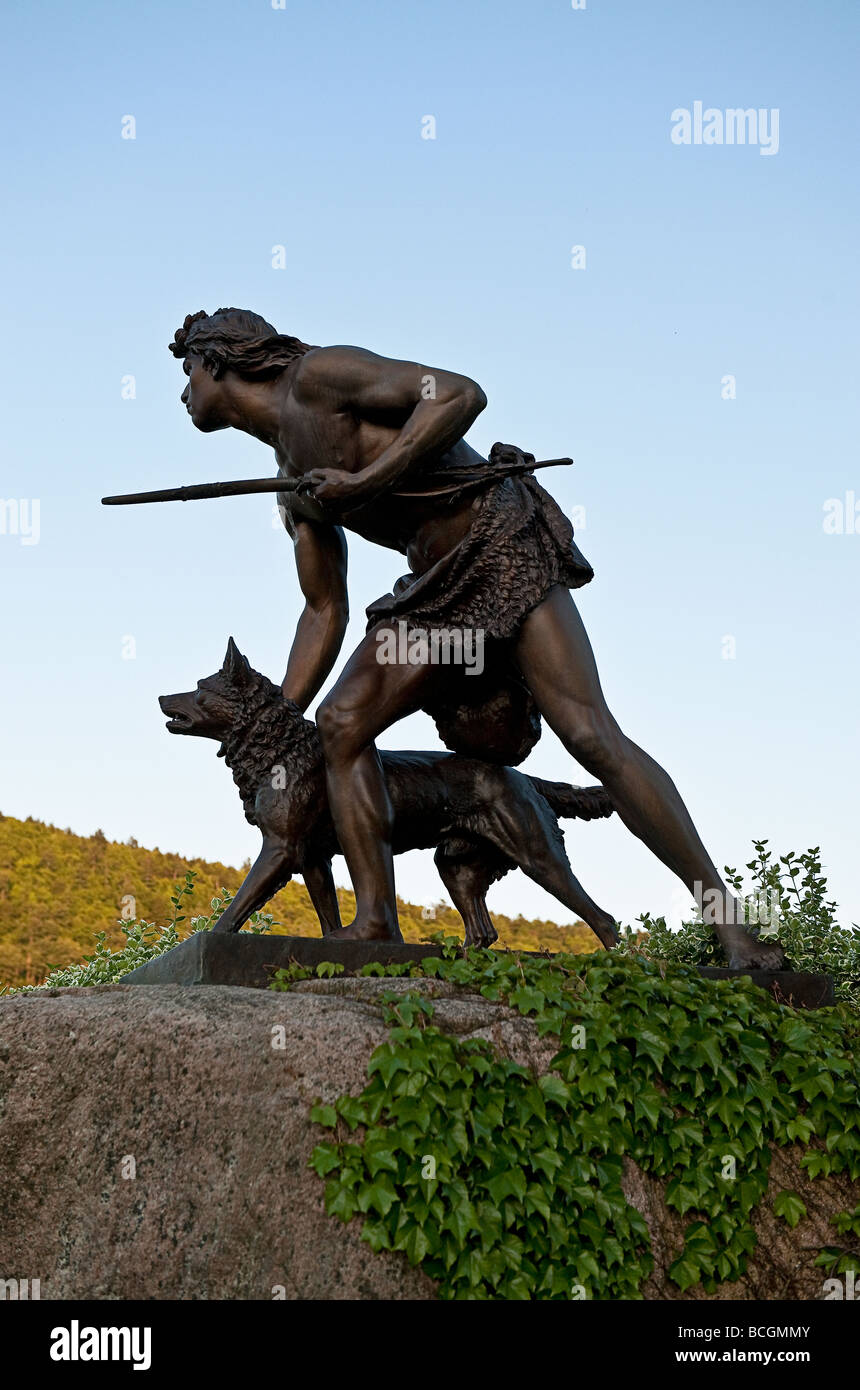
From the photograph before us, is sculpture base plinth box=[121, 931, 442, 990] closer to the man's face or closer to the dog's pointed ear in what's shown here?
the dog's pointed ear

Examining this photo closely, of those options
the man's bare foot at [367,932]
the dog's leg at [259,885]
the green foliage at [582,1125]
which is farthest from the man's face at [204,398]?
the green foliage at [582,1125]

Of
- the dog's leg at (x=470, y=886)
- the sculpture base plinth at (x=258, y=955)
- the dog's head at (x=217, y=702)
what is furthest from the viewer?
the dog's leg at (x=470, y=886)

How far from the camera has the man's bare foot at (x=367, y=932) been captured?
498 cm

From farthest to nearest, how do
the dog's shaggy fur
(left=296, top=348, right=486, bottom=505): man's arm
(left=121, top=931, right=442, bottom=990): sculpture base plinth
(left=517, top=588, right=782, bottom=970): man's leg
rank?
1. the dog's shaggy fur
2. (left=296, top=348, right=486, bottom=505): man's arm
3. (left=517, top=588, right=782, bottom=970): man's leg
4. (left=121, top=931, right=442, bottom=990): sculpture base plinth

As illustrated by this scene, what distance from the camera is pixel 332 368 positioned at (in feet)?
17.5

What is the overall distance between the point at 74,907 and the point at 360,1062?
35.6 ft

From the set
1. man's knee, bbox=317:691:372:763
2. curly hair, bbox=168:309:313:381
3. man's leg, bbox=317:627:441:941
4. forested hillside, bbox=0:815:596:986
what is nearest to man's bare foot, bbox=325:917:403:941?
man's leg, bbox=317:627:441:941

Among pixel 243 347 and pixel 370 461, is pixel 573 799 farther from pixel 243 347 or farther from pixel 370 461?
pixel 243 347

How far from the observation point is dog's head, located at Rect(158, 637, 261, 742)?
5512 mm

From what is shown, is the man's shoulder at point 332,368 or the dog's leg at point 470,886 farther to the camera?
the dog's leg at point 470,886

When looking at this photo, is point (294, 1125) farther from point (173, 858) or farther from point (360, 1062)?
point (173, 858)

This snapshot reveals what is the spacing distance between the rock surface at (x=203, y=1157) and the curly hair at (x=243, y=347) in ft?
8.71

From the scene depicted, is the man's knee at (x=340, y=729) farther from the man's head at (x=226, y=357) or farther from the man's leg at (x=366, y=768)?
the man's head at (x=226, y=357)

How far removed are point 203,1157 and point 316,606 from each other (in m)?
2.70
